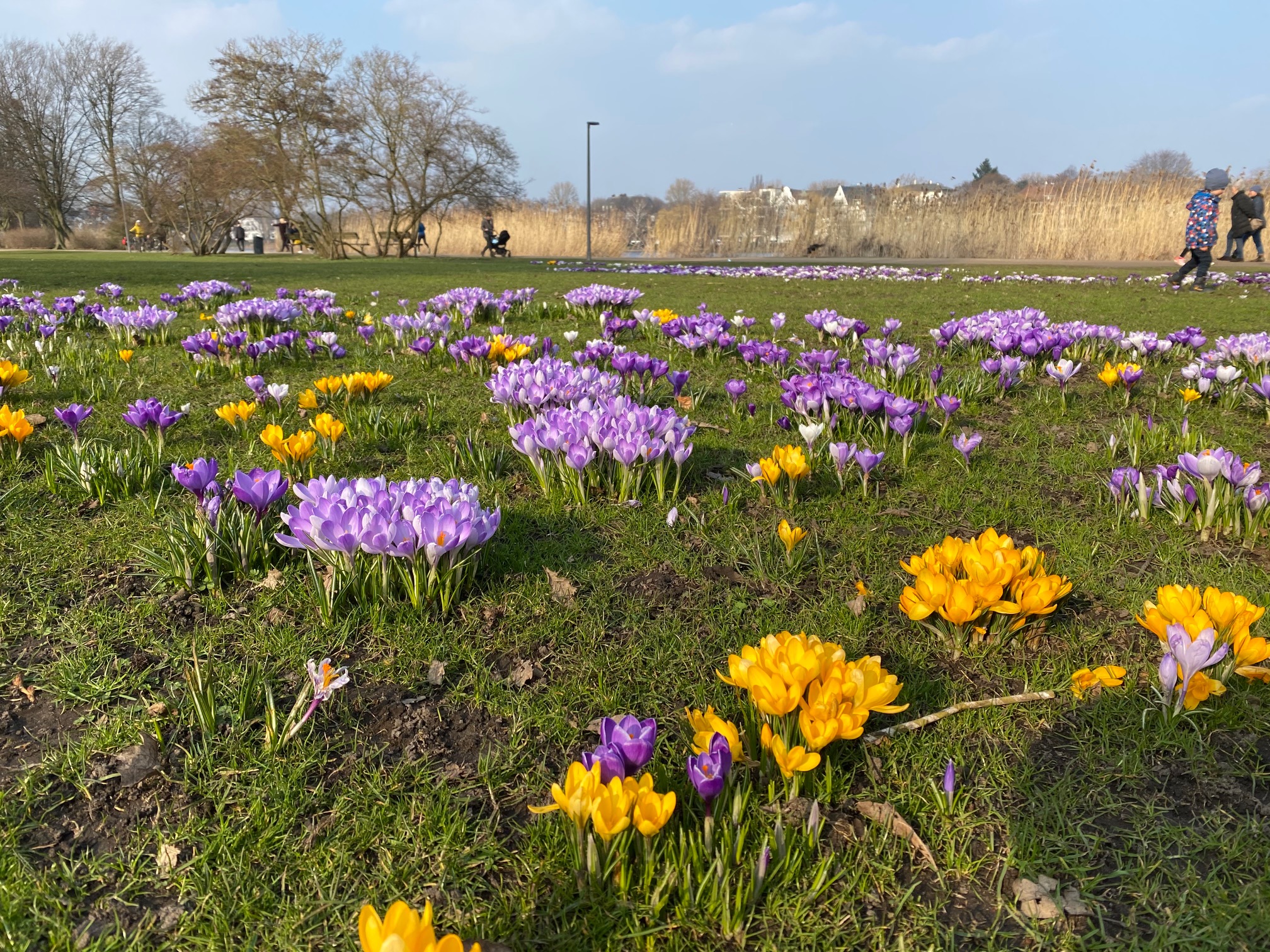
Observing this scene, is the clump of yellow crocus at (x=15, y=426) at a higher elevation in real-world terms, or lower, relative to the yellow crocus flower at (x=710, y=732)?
higher

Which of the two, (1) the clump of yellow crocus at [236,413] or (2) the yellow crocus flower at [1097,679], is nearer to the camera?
(2) the yellow crocus flower at [1097,679]

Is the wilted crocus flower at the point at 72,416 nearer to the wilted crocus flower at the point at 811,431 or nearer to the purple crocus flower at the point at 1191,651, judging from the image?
the wilted crocus flower at the point at 811,431

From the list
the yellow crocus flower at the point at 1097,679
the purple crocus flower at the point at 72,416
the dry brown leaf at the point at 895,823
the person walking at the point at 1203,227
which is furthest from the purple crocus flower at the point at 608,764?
the person walking at the point at 1203,227

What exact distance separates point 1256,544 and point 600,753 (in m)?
2.60

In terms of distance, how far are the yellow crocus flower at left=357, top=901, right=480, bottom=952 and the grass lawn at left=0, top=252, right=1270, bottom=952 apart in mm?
299

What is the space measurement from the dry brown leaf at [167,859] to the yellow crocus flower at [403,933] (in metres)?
0.62

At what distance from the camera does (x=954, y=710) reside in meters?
1.67

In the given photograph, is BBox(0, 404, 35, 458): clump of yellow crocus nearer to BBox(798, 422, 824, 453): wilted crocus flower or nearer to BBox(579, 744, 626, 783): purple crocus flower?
BBox(579, 744, 626, 783): purple crocus flower

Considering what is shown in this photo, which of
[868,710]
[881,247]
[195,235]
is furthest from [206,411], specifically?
[195,235]

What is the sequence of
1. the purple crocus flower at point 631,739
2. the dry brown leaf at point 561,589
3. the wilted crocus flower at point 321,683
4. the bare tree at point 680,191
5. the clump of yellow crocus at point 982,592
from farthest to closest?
the bare tree at point 680,191
the dry brown leaf at point 561,589
the clump of yellow crocus at point 982,592
the wilted crocus flower at point 321,683
the purple crocus flower at point 631,739

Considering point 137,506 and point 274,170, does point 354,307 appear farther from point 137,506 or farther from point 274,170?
point 274,170

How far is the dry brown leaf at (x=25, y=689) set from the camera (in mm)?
1720

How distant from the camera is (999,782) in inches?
59.6

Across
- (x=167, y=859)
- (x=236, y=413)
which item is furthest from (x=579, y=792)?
(x=236, y=413)
